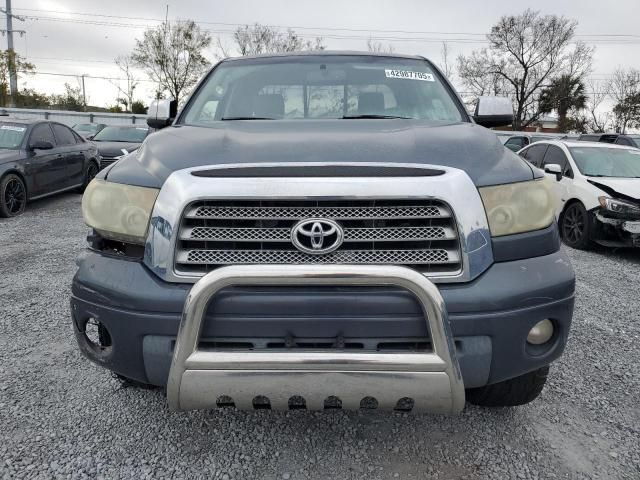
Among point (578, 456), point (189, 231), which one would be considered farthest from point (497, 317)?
point (189, 231)

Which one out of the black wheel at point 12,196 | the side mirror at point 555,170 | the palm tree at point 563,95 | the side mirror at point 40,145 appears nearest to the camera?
the side mirror at point 555,170

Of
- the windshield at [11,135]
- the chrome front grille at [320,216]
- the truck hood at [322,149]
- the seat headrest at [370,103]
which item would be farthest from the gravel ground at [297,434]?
the windshield at [11,135]

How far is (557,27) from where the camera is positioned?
4031 centimetres

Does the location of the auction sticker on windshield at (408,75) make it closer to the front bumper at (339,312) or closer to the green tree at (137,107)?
the front bumper at (339,312)

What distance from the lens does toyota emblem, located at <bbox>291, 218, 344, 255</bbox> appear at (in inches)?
66.6

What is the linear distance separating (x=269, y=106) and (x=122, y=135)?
38.8 ft

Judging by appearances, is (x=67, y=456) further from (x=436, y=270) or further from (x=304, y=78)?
(x=304, y=78)

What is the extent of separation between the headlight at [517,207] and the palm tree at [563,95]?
46.9 m

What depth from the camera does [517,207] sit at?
1851 millimetres

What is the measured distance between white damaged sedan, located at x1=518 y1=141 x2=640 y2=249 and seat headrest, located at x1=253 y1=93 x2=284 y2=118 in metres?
5.20

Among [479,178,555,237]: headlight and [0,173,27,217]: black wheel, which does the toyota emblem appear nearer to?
[479,178,555,237]: headlight

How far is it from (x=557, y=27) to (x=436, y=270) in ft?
154

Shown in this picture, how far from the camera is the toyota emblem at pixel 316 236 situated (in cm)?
169

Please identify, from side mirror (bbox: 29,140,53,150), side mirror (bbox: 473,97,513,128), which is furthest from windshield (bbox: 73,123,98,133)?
side mirror (bbox: 473,97,513,128)
